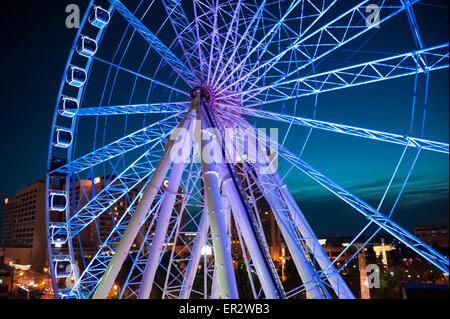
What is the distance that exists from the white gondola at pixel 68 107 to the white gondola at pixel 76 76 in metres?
0.77

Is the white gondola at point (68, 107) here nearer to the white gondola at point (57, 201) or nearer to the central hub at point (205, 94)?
the white gondola at point (57, 201)

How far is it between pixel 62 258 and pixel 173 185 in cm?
830

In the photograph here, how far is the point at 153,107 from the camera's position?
47.2 ft

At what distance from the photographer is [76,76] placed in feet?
50.1

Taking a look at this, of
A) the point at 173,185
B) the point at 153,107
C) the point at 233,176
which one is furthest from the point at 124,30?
the point at 233,176

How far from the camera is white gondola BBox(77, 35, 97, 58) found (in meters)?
14.9

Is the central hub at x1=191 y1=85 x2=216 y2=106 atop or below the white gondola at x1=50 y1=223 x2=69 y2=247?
atop

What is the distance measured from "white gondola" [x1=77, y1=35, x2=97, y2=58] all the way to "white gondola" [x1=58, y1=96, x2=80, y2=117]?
219cm

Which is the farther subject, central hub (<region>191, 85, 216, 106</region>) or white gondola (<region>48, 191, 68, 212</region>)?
white gondola (<region>48, 191, 68, 212</region>)

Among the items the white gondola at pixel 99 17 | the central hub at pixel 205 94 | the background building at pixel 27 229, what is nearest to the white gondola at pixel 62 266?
the central hub at pixel 205 94

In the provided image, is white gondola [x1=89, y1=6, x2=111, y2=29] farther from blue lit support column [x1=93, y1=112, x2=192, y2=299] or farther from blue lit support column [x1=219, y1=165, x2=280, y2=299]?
blue lit support column [x1=219, y1=165, x2=280, y2=299]

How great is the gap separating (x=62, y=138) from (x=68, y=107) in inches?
57.3

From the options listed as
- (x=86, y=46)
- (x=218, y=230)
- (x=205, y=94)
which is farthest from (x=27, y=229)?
(x=218, y=230)

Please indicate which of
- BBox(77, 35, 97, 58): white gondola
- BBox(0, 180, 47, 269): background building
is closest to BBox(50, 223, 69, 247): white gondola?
BBox(77, 35, 97, 58): white gondola
